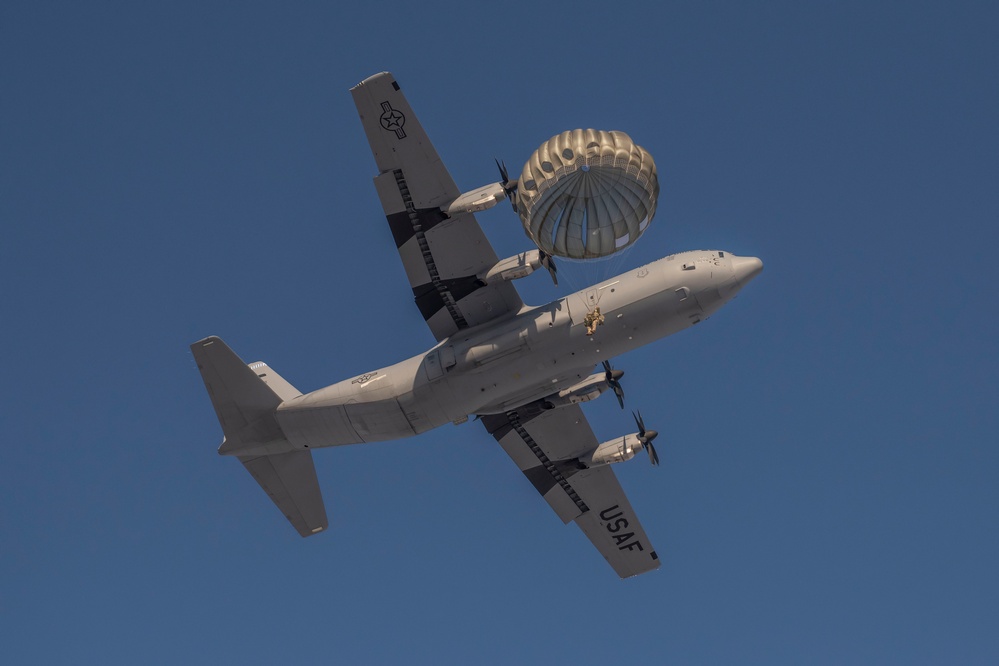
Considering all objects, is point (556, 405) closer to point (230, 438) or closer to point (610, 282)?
point (610, 282)

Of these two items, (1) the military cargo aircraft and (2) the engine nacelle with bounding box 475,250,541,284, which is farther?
(2) the engine nacelle with bounding box 475,250,541,284

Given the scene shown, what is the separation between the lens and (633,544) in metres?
49.7

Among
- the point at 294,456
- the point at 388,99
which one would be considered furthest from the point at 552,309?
the point at 294,456

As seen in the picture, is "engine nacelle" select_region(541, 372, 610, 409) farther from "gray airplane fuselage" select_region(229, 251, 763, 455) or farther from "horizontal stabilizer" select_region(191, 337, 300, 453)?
"horizontal stabilizer" select_region(191, 337, 300, 453)

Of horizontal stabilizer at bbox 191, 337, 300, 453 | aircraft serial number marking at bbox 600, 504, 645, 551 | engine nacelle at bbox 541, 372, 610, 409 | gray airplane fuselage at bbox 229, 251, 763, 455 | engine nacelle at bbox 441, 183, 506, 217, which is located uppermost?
engine nacelle at bbox 441, 183, 506, 217

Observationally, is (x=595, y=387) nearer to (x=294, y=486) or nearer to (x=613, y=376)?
(x=613, y=376)

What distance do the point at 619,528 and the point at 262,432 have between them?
16034mm

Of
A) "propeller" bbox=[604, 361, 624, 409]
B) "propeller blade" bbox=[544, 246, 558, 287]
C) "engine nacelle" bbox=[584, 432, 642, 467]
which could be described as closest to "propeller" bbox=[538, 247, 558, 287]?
"propeller blade" bbox=[544, 246, 558, 287]

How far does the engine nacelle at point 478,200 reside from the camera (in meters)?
39.5

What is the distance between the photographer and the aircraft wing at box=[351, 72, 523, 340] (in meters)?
40.3

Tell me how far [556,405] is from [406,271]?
318 inches

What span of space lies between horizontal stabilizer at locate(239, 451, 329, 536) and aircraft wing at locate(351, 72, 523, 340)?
8240 millimetres

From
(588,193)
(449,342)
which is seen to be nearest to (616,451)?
(449,342)

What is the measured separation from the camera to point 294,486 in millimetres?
46094
